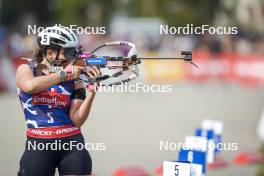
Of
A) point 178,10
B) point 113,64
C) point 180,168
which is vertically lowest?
point 180,168

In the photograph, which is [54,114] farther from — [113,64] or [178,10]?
[178,10]

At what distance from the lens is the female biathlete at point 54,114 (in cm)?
681

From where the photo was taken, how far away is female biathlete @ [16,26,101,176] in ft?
22.3

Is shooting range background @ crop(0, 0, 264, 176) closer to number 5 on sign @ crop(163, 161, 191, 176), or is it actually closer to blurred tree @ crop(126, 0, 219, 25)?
number 5 on sign @ crop(163, 161, 191, 176)

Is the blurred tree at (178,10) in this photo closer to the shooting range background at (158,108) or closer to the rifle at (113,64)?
the shooting range background at (158,108)

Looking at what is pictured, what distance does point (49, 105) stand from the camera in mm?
6863

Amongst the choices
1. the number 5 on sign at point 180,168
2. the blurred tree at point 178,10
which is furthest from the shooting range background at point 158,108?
the blurred tree at point 178,10

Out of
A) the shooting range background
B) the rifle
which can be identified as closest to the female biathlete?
the rifle

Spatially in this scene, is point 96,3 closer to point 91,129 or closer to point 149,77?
point 149,77

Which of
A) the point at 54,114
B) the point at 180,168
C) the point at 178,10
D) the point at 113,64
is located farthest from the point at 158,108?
the point at 178,10

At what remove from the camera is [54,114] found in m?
6.90

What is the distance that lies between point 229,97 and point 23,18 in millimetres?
58465

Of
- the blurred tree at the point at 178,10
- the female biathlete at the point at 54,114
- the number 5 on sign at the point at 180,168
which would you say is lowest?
the number 5 on sign at the point at 180,168

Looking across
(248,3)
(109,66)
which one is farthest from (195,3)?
(109,66)
